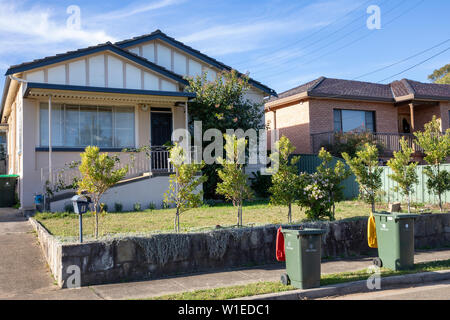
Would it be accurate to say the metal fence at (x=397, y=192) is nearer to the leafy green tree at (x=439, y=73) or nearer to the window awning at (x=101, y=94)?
the window awning at (x=101, y=94)

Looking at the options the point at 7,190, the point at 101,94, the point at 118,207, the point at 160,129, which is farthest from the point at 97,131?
the point at 7,190

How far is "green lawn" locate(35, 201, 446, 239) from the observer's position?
922 centimetres

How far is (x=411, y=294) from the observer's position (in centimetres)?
623

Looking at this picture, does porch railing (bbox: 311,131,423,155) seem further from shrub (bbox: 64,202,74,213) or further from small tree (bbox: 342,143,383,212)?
shrub (bbox: 64,202,74,213)

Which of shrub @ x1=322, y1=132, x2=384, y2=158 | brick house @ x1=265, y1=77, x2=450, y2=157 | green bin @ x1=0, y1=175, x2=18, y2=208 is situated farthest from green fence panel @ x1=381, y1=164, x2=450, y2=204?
green bin @ x1=0, y1=175, x2=18, y2=208

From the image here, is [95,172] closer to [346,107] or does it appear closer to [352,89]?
[346,107]

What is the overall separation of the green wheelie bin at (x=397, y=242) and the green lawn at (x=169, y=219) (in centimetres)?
206

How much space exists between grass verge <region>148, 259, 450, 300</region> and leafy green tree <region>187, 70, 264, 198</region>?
881cm

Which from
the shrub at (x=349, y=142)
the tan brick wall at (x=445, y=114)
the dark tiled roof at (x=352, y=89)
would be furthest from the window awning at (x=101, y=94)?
the tan brick wall at (x=445, y=114)

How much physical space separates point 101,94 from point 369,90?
1532 cm

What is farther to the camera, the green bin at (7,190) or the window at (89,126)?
the green bin at (7,190)

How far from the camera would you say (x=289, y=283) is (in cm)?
645

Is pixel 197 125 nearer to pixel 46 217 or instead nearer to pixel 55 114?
pixel 55 114

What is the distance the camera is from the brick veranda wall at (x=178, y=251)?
6672mm
